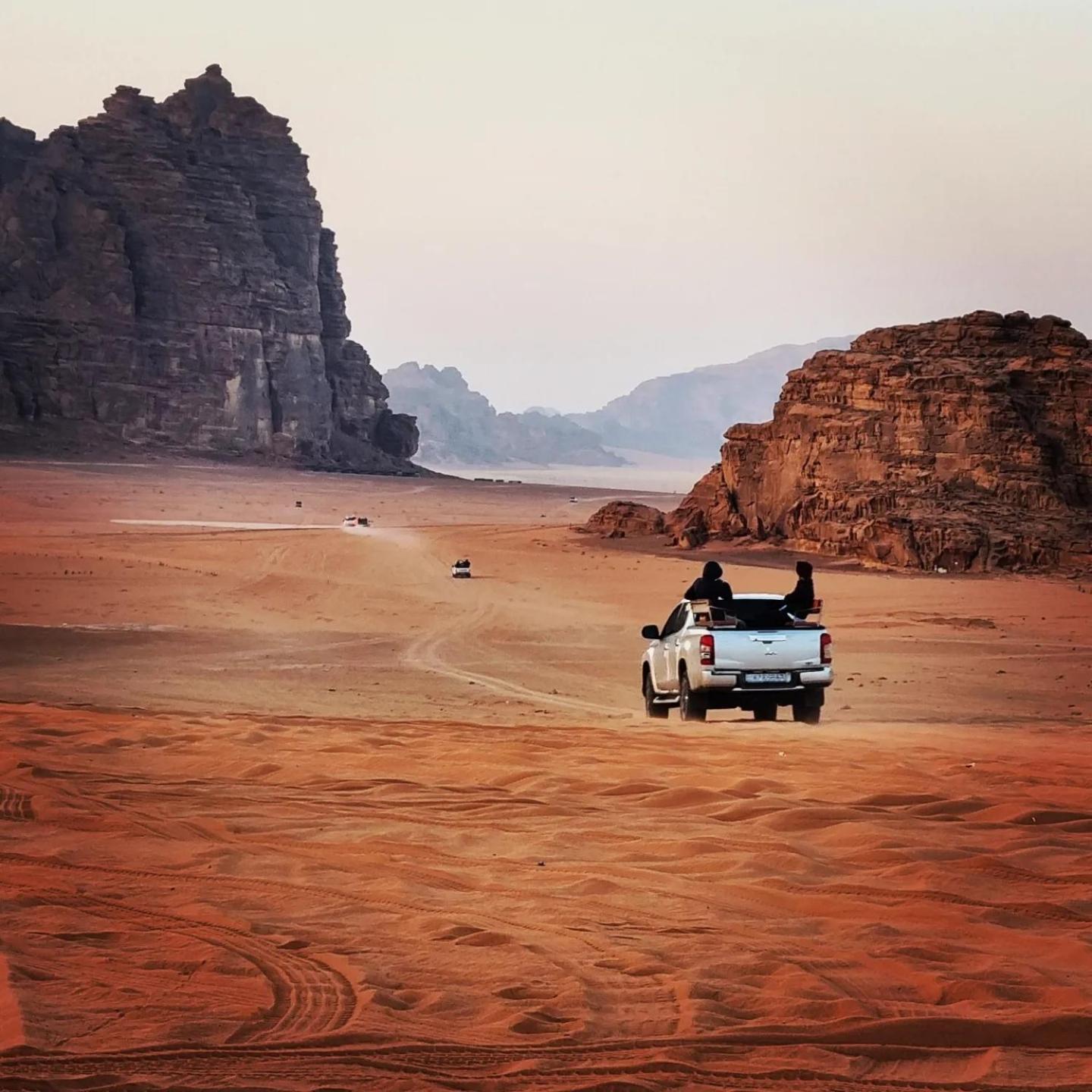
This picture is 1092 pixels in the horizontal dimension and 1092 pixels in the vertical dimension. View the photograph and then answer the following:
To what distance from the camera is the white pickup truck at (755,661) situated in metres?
15.2

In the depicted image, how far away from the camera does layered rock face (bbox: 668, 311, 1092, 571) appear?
140 feet

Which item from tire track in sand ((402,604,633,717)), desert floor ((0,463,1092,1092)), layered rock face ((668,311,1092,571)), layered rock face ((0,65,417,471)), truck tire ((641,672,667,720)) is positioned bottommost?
tire track in sand ((402,604,633,717))

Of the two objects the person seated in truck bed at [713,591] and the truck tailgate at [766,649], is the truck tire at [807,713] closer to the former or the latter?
the truck tailgate at [766,649]

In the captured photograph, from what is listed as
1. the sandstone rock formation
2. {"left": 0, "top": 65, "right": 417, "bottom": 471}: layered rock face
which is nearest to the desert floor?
the sandstone rock formation

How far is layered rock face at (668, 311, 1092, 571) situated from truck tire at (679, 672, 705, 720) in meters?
28.1

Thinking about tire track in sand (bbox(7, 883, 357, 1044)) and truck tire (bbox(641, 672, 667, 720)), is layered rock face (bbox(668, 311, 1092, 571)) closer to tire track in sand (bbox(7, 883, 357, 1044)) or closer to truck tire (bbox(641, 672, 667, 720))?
truck tire (bbox(641, 672, 667, 720))

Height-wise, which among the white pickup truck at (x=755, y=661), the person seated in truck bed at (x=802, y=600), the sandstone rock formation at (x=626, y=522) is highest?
the sandstone rock formation at (x=626, y=522)

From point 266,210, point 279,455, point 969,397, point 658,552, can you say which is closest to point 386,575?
point 658,552

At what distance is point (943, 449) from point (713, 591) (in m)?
31.5

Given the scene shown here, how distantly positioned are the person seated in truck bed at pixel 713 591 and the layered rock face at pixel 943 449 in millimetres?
27634

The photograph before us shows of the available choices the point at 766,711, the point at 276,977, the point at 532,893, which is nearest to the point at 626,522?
the point at 766,711

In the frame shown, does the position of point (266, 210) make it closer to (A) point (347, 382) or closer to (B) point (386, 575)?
(A) point (347, 382)

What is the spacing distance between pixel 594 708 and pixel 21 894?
12266 mm

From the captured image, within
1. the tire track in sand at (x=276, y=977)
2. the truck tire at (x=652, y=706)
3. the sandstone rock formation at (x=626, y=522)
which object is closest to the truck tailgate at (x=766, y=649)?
the truck tire at (x=652, y=706)
